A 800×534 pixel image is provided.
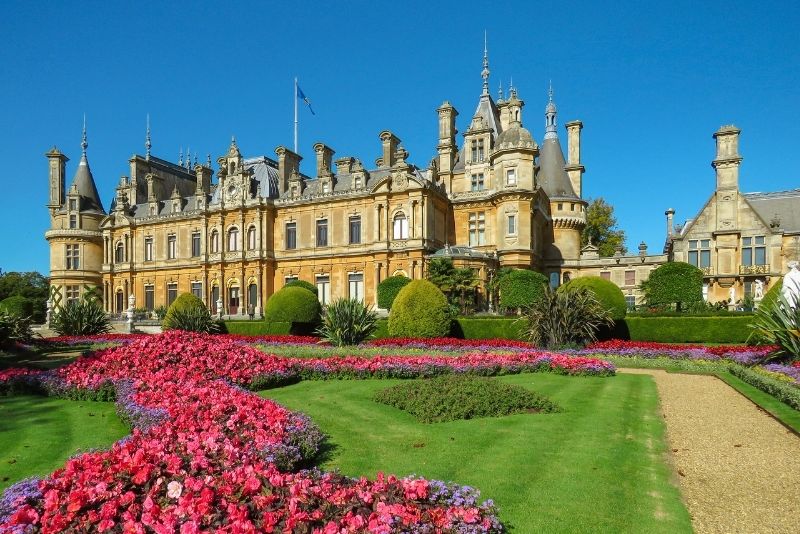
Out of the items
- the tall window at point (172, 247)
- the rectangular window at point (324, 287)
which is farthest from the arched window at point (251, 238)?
the tall window at point (172, 247)

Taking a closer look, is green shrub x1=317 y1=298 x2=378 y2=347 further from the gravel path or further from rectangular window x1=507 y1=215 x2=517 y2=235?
rectangular window x1=507 y1=215 x2=517 y2=235

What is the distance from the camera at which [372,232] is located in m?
35.9

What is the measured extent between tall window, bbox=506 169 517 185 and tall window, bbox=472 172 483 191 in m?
2.90

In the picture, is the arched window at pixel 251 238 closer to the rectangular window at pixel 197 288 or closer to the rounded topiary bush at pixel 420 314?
the rectangular window at pixel 197 288

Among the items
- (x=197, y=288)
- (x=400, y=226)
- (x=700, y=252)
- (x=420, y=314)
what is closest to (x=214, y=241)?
(x=197, y=288)

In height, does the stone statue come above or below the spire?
below

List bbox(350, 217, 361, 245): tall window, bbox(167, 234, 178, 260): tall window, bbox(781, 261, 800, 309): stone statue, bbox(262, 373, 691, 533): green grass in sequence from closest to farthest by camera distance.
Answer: bbox(262, 373, 691, 533): green grass
bbox(781, 261, 800, 309): stone statue
bbox(350, 217, 361, 245): tall window
bbox(167, 234, 178, 260): tall window

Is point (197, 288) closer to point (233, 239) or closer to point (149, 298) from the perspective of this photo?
point (233, 239)

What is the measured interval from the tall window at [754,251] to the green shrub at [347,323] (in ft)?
90.7

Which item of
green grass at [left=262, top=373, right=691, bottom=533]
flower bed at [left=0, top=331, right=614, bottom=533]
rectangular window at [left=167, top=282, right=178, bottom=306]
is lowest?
green grass at [left=262, top=373, right=691, bottom=533]

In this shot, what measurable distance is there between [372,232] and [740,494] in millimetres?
31247

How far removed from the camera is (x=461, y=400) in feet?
29.3

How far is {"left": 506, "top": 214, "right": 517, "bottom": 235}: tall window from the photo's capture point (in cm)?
3376

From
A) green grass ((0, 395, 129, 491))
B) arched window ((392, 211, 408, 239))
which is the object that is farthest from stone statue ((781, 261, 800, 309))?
arched window ((392, 211, 408, 239))
